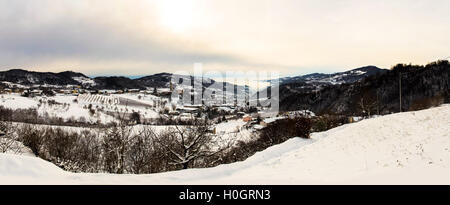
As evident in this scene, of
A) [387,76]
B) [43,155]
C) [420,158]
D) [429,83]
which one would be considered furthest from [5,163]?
[387,76]

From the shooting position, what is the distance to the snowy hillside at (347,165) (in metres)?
6.74

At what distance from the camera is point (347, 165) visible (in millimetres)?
9742

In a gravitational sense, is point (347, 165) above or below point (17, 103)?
below

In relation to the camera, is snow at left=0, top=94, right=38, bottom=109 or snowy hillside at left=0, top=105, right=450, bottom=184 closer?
snowy hillside at left=0, top=105, right=450, bottom=184

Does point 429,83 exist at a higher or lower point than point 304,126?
higher

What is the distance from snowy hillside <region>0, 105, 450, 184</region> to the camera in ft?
22.1

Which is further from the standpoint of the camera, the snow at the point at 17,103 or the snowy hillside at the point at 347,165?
the snow at the point at 17,103

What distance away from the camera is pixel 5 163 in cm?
691

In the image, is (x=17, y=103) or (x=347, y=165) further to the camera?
(x=17, y=103)
